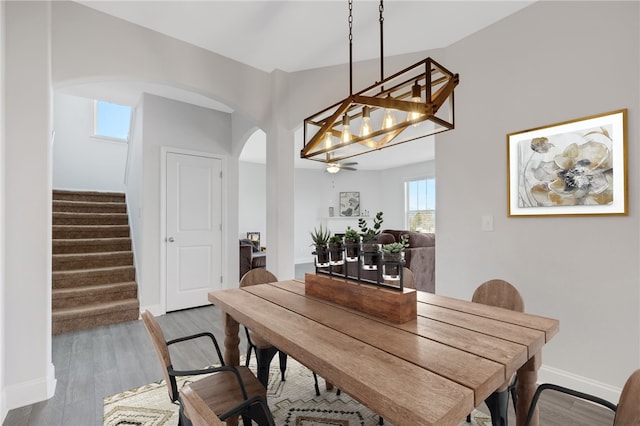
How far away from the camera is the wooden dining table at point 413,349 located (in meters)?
0.82

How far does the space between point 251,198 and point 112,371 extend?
5.66 metres

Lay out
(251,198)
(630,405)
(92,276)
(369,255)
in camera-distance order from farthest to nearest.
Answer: (251,198)
(92,276)
(369,255)
(630,405)

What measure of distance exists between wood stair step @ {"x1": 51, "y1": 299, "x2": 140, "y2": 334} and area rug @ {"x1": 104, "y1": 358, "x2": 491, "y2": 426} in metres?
1.81

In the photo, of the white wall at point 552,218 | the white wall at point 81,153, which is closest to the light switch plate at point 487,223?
the white wall at point 552,218

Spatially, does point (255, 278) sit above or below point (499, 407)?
above

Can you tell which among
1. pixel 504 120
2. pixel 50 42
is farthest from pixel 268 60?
pixel 504 120

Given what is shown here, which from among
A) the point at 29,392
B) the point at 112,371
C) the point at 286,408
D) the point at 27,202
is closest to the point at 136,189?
the point at 27,202

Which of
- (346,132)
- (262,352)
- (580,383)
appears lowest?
(580,383)

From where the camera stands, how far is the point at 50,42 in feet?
7.49

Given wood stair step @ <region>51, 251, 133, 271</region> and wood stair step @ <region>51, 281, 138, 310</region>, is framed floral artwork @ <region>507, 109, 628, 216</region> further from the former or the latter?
wood stair step @ <region>51, 251, 133, 271</region>

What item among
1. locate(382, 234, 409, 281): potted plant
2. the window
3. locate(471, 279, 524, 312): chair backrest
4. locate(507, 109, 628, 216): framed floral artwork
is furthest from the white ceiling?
the window

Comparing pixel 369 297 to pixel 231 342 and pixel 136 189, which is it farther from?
pixel 136 189

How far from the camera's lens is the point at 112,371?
2.53 m

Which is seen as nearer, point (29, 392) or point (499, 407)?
point (499, 407)
